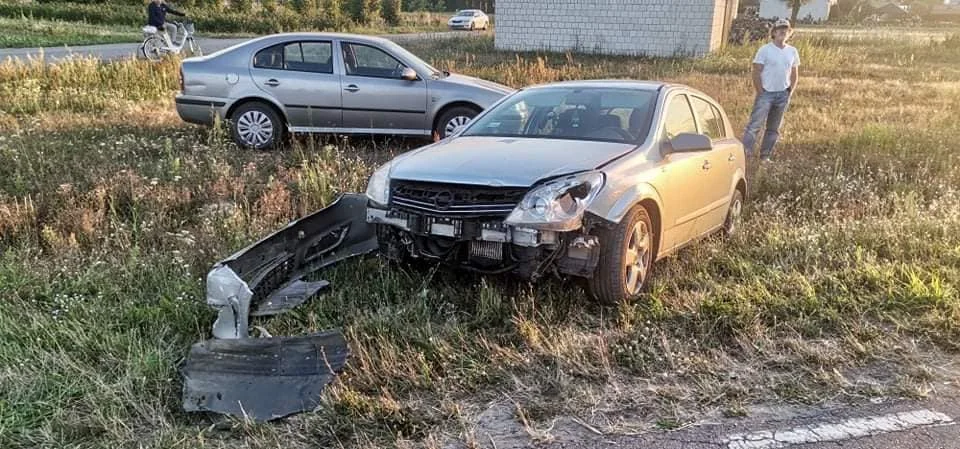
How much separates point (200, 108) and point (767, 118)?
7.25m

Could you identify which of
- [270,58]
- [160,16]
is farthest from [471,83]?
[160,16]

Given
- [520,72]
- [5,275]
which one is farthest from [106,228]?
[520,72]

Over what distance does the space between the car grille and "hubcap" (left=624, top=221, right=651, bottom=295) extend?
2.77 ft

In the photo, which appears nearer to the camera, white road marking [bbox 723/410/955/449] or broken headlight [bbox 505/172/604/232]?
white road marking [bbox 723/410/955/449]

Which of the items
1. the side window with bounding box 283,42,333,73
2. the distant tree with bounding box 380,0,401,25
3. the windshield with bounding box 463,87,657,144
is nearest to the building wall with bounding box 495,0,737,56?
the side window with bounding box 283,42,333,73

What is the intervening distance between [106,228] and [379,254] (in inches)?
100

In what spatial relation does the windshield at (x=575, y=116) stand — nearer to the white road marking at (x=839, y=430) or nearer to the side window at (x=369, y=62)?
the white road marking at (x=839, y=430)

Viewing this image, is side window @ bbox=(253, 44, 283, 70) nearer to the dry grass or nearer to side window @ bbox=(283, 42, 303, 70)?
side window @ bbox=(283, 42, 303, 70)

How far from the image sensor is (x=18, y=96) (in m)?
11.1

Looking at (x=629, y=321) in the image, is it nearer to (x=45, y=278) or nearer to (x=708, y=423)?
(x=708, y=423)

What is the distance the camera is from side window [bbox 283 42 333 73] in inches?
360

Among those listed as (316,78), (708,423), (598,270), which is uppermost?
(316,78)

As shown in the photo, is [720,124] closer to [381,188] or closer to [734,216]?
[734,216]

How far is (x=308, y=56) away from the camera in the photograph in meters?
9.18
